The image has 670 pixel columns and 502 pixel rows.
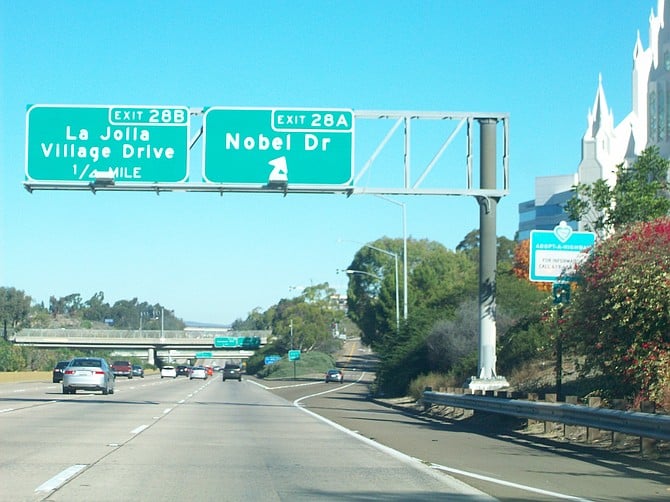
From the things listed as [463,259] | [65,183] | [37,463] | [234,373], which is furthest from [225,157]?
[463,259]

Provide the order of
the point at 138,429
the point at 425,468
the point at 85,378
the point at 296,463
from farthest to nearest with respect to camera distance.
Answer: the point at 85,378
the point at 138,429
the point at 296,463
the point at 425,468

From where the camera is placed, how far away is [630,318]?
17.9 m

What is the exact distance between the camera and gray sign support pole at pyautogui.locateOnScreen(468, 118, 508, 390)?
26141 mm

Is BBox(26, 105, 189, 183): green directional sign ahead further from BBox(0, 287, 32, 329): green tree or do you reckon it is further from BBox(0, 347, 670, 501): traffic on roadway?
BBox(0, 287, 32, 329): green tree

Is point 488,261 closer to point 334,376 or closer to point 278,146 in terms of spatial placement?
point 278,146

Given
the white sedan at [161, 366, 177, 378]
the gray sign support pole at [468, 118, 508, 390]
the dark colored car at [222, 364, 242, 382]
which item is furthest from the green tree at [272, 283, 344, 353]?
the gray sign support pole at [468, 118, 508, 390]

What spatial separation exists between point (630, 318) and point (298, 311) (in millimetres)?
105233

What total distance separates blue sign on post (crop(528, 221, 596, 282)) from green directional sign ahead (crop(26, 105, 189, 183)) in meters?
9.21

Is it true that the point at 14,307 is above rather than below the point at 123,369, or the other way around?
above

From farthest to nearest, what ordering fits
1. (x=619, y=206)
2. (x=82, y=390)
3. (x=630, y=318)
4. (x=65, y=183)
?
1. (x=82, y=390)
2. (x=65, y=183)
3. (x=619, y=206)
4. (x=630, y=318)

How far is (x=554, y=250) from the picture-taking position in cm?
2250

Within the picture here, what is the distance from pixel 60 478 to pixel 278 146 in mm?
14686

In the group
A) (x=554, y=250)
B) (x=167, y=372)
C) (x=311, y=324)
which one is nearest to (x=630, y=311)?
(x=554, y=250)

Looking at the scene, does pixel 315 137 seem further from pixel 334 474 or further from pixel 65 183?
pixel 334 474
